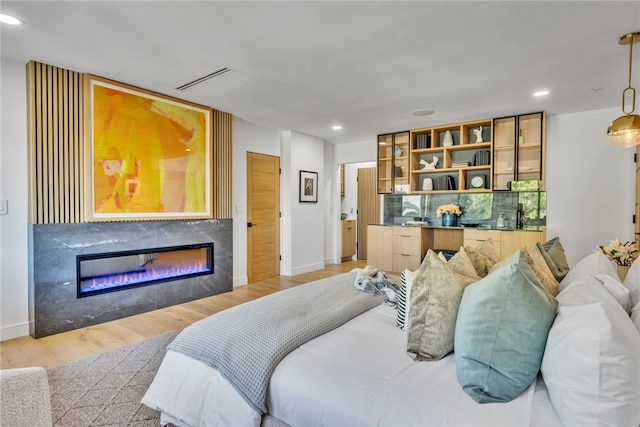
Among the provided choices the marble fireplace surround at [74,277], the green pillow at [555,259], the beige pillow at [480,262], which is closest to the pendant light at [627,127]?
the green pillow at [555,259]

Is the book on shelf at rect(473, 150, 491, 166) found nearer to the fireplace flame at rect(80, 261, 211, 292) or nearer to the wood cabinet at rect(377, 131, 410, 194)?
the wood cabinet at rect(377, 131, 410, 194)

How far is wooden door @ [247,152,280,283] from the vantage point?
18.0 feet

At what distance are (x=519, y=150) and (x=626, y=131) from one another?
2.28 meters

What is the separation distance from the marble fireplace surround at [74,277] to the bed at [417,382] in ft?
7.35

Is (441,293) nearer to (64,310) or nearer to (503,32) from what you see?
(503,32)

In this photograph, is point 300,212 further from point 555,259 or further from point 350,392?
point 350,392

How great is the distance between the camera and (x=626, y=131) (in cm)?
264

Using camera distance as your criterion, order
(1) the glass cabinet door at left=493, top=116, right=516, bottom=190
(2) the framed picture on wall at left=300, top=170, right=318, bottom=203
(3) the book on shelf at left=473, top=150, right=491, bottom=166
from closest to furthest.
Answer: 1. (1) the glass cabinet door at left=493, top=116, right=516, bottom=190
2. (3) the book on shelf at left=473, top=150, right=491, bottom=166
3. (2) the framed picture on wall at left=300, top=170, right=318, bottom=203

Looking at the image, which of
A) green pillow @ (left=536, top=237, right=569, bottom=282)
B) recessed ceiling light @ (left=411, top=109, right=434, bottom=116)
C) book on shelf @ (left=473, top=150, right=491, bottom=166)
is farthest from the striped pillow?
book on shelf @ (left=473, top=150, right=491, bottom=166)

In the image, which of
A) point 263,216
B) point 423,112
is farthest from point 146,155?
point 423,112

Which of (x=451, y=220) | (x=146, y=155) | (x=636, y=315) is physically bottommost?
(x=636, y=315)

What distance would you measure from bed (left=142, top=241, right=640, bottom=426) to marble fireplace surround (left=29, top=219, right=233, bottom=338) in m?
2.24

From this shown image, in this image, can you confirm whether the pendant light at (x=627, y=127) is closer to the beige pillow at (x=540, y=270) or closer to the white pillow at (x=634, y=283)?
the white pillow at (x=634, y=283)

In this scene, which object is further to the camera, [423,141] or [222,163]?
[423,141]
